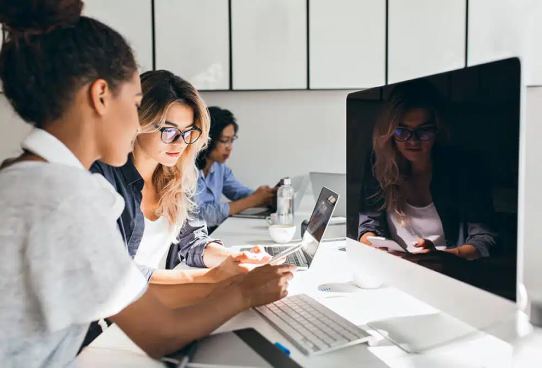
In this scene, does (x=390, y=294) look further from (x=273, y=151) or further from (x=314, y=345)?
(x=273, y=151)

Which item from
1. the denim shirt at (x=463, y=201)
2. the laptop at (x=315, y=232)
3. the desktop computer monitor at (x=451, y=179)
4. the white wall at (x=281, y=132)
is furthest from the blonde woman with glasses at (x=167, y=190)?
the white wall at (x=281, y=132)

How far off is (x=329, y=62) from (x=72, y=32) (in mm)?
2934

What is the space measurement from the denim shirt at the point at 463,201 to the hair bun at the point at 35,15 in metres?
0.70

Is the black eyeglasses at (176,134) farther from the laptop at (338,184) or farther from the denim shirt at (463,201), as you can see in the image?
the denim shirt at (463,201)

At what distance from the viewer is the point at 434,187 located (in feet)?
3.00

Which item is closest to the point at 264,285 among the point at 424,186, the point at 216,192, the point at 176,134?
the point at 424,186

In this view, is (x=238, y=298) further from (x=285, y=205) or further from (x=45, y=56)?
(x=285, y=205)

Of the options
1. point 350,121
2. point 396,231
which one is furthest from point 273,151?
point 396,231

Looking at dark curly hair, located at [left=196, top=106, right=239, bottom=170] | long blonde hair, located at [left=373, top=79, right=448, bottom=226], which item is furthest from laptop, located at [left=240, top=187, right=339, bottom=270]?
dark curly hair, located at [left=196, top=106, right=239, bottom=170]

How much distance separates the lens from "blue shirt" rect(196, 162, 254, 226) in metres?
2.69

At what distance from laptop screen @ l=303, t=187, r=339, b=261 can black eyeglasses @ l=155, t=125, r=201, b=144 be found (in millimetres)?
507

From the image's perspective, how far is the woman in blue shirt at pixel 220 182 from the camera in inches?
107

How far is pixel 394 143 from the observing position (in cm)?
103

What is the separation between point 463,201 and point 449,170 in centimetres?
6
